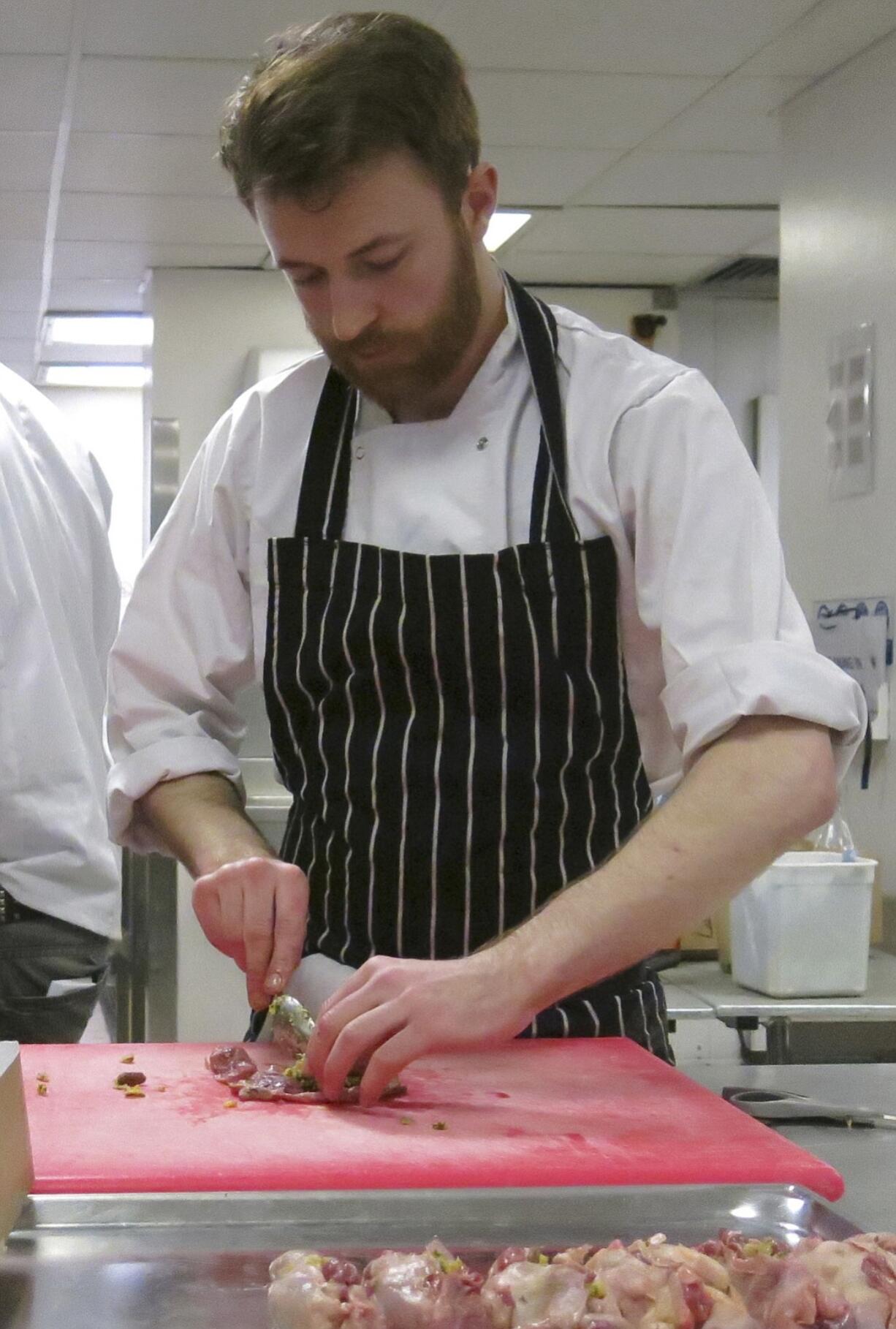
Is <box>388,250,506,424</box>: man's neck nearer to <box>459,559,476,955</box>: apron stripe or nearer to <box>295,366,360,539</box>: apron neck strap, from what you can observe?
<box>295,366,360,539</box>: apron neck strap

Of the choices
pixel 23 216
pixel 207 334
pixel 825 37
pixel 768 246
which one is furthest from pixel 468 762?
pixel 207 334

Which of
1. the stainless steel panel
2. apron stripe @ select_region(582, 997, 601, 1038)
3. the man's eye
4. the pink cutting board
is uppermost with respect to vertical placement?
the stainless steel panel

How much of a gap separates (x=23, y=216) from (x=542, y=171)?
1593 millimetres

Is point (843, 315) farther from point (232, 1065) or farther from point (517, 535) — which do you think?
point (232, 1065)

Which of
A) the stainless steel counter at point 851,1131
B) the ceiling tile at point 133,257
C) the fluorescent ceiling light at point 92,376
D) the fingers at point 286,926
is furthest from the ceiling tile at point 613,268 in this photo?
the fingers at point 286,926

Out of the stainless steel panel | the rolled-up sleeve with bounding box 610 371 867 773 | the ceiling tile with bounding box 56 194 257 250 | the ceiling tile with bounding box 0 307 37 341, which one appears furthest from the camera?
the ceiling tile with bounding box 0 307 37 341

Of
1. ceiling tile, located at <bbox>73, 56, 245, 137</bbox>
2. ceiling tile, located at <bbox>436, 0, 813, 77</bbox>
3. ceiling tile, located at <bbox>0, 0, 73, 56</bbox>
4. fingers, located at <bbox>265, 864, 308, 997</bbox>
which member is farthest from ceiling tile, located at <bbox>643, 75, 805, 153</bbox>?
fingers, located at <bbox>265, 864, 308, 997</bbox>

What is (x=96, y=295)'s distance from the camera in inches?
252

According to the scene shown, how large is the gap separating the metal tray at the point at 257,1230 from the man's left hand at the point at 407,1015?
0.49 feet

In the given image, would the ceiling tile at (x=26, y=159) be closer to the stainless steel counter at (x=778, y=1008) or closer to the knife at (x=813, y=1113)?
the stainless steel counter at (x=778, y=1008)

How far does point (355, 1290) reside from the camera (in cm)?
85

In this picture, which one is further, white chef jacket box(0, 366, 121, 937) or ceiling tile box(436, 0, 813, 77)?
ceiling tile box(436, 0, 813, 77)

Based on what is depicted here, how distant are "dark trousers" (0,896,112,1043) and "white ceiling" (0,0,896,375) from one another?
2.00m

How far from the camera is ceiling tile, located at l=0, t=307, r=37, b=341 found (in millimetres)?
6668
